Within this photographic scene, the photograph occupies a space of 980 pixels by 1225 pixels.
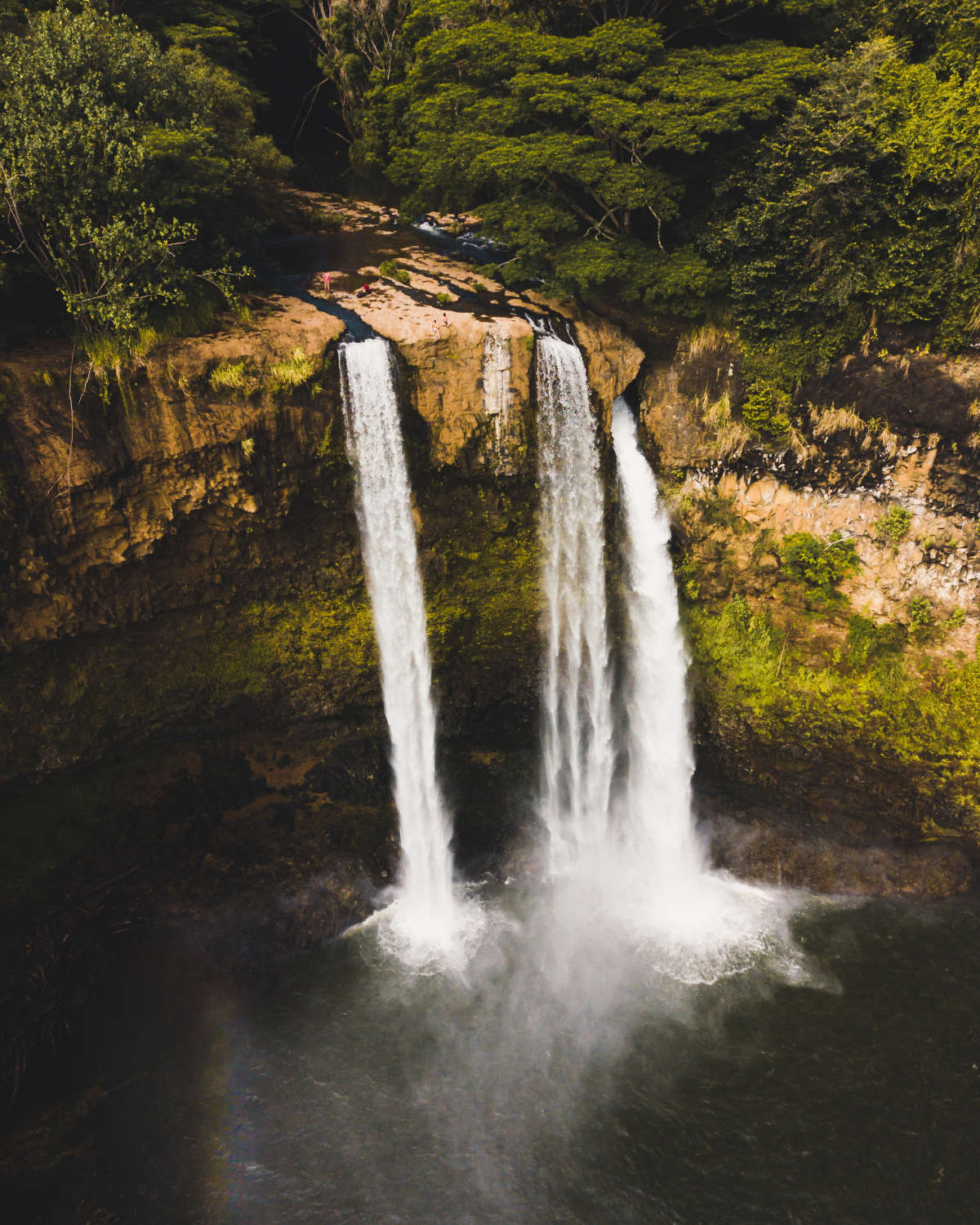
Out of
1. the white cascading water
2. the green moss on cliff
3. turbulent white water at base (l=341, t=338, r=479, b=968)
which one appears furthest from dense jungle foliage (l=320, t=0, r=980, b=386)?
the green moss on cliff

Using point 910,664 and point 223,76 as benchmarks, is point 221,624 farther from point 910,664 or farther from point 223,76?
point 910,664

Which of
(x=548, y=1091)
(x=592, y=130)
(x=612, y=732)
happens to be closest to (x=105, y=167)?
(x=592, y=130)

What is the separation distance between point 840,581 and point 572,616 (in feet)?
18.1

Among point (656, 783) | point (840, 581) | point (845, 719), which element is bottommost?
point (656, 783)

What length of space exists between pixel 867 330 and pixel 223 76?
14700 millimetres

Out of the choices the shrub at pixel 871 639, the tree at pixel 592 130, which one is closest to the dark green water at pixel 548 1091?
the shrub at pixel 871 639

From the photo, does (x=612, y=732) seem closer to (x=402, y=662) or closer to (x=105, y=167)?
(x=402, y=662)

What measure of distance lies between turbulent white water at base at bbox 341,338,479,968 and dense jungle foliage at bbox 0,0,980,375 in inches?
121

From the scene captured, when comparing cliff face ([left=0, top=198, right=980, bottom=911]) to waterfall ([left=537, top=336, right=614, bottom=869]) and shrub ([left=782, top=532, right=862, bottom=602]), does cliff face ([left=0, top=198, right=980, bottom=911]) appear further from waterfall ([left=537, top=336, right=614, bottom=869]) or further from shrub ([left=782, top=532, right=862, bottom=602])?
waterfall ([left=537, top=336, right=614, bottom=869])

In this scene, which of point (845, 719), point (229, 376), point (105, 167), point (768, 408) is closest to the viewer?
point (105, 167)

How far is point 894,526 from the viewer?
12672 mm

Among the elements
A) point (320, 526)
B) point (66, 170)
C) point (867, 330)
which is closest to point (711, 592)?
point (867, 330)

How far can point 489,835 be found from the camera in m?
14.5

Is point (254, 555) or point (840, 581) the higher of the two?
point (254, 555)
